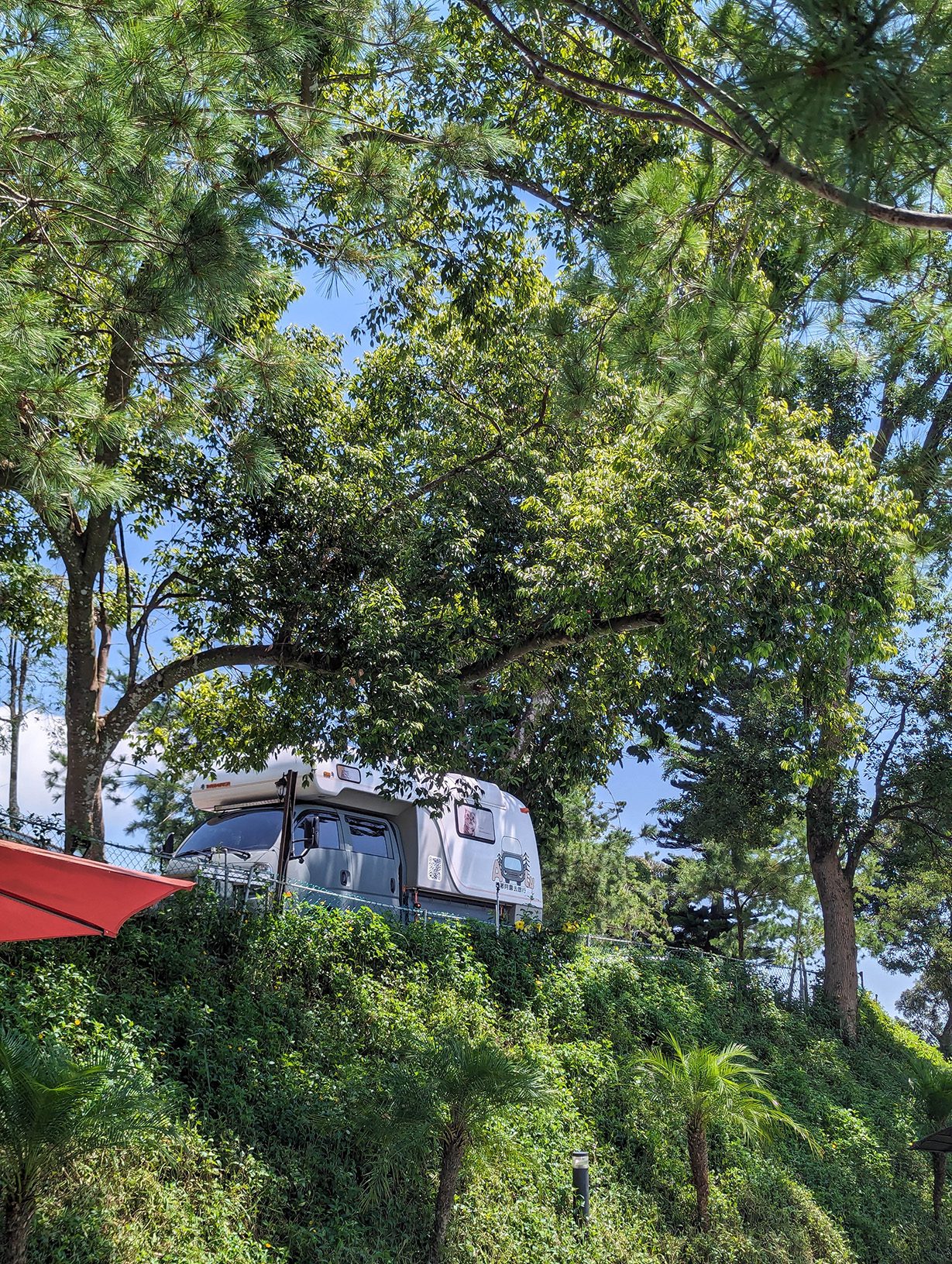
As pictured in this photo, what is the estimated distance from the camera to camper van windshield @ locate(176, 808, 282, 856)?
12234 millimetres

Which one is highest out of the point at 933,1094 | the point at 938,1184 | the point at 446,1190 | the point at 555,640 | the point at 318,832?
Answer: the point at 555,640

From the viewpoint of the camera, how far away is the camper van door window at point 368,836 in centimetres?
1301

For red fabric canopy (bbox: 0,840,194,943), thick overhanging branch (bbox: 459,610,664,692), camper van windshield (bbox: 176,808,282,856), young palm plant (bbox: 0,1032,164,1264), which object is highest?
thick overhanging branch (bbox: 459,610,664,692)

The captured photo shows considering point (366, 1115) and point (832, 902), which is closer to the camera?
point (366, 1115)

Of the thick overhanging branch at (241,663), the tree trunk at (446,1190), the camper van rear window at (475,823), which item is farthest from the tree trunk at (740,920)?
the tree trunk at (446,1190)

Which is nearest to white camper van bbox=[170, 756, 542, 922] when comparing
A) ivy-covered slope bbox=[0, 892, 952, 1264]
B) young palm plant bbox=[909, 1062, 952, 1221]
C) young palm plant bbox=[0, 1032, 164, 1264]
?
ivy-covered slope bbox=[0, 892, 952, 1264]

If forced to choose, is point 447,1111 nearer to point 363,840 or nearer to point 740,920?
point 363,840

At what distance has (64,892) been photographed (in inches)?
209

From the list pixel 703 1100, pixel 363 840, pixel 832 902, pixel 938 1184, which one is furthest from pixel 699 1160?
pixel 832 902

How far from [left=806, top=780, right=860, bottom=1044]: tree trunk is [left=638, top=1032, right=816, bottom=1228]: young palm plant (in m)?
10.7

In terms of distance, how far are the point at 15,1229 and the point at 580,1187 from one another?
521cm

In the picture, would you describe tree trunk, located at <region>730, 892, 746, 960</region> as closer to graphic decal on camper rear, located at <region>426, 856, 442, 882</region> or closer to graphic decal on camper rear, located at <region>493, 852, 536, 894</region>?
graphic decal on camper rear, located at <region>493, 852, 536, 894</region>

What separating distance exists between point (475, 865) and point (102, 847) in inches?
271

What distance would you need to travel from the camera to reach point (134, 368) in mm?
10305
